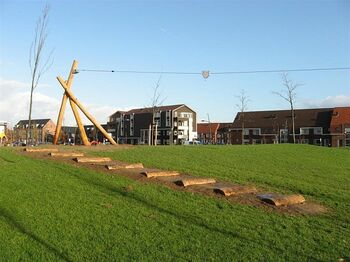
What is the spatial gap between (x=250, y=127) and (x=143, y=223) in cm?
8488

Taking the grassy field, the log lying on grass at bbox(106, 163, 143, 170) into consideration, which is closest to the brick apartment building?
the log lying on grass at bbox(106, 163, 143, 170)

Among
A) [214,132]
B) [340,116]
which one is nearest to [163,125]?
[214,132]

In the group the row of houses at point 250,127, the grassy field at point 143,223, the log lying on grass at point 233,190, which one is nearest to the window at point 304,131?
the row of houses at point 250,127

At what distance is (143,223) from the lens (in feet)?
21.9

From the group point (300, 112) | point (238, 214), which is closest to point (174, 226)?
point (238, 214)

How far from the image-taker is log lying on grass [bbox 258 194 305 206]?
8.31 metres

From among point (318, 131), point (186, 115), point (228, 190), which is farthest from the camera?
point (186, 115)

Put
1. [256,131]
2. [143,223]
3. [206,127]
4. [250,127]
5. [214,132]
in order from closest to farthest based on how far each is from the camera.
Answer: [143,223]
[256,131]
[250,127]
[214,132]
[206,127]

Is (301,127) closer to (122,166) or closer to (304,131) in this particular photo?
(304,131)

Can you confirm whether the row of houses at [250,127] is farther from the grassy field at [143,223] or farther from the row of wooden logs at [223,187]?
the grassy field at [143,223]

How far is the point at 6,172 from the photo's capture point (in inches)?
412

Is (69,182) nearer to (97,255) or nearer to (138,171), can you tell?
(138,171)

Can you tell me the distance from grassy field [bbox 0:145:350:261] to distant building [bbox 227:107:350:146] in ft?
242

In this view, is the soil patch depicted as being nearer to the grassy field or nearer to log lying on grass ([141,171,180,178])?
log lying on grass ([141,171,180,178])
